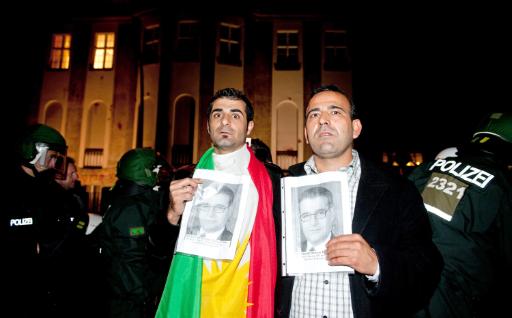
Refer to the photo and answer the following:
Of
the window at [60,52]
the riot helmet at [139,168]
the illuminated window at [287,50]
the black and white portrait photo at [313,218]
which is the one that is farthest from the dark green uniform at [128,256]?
the window at [60,52]

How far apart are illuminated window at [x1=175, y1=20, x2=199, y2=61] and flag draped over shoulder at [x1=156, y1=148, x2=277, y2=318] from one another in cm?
1540

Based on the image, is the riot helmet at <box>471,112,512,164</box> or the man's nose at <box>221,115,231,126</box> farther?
the riot helmet at <box>471,112,512,164</box>

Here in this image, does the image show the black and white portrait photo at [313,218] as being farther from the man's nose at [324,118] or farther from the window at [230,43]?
the window at [230,43]

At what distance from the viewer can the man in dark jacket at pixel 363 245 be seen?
5.63 feet

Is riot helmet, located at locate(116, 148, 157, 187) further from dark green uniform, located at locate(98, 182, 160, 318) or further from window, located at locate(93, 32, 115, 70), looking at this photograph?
window, located at locate(93, 32, 115, 70)

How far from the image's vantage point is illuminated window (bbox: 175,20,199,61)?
16547 millimetres

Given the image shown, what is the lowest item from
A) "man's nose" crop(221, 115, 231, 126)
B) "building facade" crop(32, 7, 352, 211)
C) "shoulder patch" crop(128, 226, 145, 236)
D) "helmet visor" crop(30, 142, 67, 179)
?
"shoulder patch" crop(128, 226, 145, 236)

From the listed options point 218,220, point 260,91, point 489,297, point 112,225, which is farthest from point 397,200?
point 260,91

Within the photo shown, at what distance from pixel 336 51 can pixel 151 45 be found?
1012 cm

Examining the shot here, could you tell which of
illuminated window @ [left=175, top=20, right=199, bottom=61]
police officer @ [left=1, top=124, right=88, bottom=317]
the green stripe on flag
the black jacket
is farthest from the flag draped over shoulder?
illuminated window @ [left=175, top=20, right=199, bottom=61]

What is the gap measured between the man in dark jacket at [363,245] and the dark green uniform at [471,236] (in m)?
0.68

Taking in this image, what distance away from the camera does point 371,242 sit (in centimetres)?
201

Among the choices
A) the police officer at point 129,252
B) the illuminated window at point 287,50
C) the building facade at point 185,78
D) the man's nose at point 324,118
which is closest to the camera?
the man's nose at point 324,118

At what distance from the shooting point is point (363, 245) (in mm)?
1686
